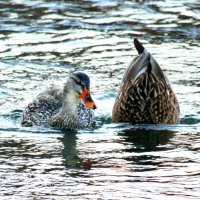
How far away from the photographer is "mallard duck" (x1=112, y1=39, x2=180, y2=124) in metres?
12.9

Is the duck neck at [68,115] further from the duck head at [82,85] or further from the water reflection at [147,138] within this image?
the water reflection at [147,138]

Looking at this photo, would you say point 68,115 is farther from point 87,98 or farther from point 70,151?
point 70,151

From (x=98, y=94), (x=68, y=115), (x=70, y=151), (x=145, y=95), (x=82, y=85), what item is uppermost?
(x=82, y=85)

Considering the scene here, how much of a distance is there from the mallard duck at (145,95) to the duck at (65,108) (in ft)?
1.82

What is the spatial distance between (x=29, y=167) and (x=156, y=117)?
3011 mm

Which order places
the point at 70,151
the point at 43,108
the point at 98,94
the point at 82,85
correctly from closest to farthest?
the point at 70,151 → the point at 82,85 → the point at 43,108 → the point at 98,94

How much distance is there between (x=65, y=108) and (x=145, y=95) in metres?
1.24

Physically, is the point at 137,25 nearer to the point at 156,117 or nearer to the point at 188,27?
the point at 188,27

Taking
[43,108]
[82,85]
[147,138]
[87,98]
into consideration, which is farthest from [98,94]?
[147,138]

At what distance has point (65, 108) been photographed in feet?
44.7

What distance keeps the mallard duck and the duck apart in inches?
21.9

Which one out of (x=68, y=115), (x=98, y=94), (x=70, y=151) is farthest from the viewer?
(x=98, y=94)

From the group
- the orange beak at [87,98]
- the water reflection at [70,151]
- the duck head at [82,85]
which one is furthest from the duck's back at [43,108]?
the orange beak at [87,98]

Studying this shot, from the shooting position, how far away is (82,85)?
12.9 m
